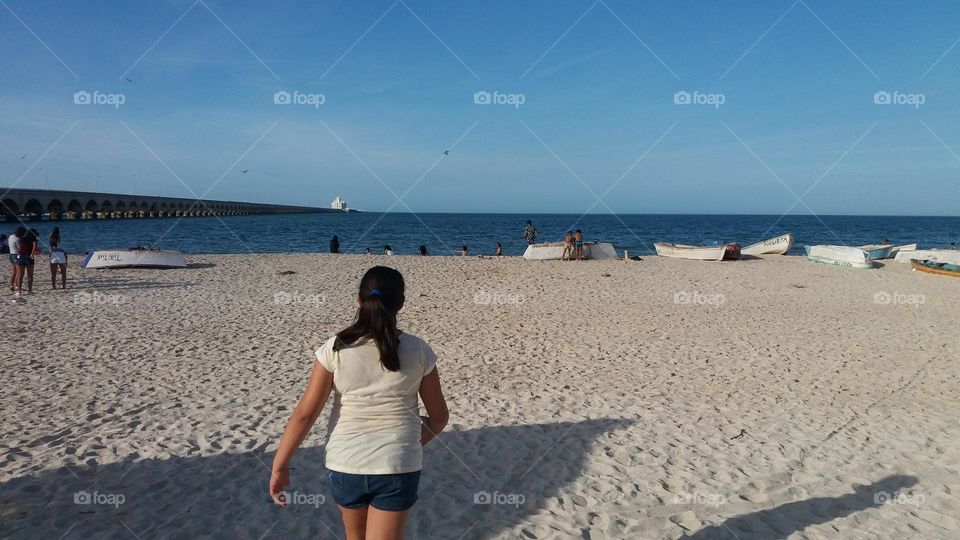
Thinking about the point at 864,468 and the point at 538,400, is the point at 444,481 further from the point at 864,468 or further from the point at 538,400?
the point at 864,468

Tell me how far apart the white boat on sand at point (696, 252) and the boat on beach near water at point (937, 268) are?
303 inches

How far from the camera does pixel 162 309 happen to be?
526 inches

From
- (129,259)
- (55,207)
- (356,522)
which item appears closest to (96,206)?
(55,207)

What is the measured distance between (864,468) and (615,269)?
18.1 meters

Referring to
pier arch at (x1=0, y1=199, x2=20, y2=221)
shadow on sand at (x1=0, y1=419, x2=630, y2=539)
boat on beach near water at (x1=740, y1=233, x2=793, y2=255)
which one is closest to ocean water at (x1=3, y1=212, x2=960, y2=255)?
pier arch at (x1=0, y1=199, x2=20, y2=221)

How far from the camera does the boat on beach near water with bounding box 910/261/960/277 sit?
22.4m

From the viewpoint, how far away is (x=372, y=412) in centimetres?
257

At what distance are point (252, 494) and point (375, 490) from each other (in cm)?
292

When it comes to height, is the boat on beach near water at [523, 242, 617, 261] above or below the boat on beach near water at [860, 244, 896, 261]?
below

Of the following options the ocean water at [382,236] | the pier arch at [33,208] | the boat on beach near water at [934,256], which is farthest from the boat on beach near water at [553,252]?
the pier arch at [33,208]

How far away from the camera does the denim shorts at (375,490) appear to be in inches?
101

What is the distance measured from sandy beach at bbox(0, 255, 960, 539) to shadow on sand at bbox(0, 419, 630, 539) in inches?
0.9

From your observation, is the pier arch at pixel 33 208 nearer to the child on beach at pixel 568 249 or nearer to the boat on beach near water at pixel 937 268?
the child on beach at pixel 568 249

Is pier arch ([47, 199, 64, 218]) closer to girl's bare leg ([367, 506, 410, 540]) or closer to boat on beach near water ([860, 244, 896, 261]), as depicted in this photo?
boat on beach near water ([860, 244, 896, 261])
